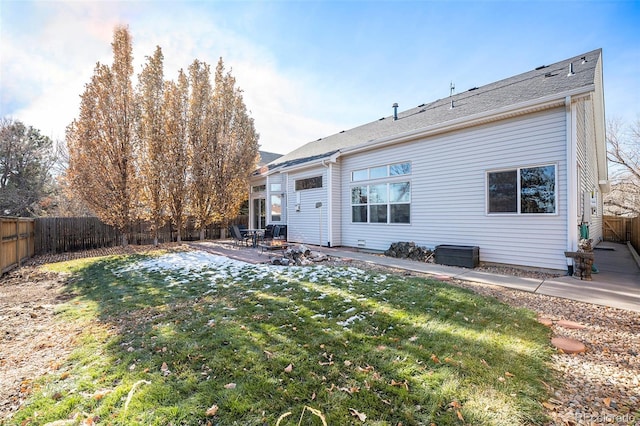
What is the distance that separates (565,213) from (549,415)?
5.66 meters

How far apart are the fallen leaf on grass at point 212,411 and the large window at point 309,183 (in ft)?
32.1

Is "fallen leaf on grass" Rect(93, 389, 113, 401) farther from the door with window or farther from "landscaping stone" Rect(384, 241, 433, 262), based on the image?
the door with window

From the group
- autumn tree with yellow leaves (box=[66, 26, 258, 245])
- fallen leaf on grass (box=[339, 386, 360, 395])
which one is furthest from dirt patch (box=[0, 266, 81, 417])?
autumn tree with yellow leaves (box=[66, 26, 258, 245])

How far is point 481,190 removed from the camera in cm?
715

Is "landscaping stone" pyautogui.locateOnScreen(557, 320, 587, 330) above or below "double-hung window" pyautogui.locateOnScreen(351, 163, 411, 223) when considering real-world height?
below

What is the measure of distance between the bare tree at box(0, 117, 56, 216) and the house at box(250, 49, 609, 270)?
667 inches

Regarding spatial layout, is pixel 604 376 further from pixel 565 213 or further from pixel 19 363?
pixel 19 363

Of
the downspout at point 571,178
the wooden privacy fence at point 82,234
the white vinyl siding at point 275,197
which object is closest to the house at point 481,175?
the downspout at point 571,178

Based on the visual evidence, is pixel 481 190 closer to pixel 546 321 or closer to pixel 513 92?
pixel 513 92

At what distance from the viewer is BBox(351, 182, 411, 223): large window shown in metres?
8.92

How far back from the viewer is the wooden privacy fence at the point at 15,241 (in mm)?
7133

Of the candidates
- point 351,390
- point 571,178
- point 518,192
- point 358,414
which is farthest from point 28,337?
point 571,178

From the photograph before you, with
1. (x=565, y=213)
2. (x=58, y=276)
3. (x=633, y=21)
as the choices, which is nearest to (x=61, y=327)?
(x=58, y=276)

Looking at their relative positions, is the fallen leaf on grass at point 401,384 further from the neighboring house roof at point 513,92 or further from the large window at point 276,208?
the large window at point 276,208
